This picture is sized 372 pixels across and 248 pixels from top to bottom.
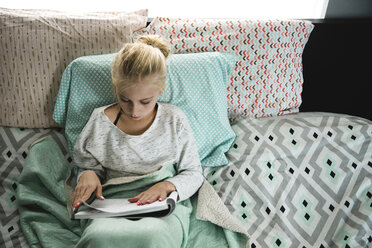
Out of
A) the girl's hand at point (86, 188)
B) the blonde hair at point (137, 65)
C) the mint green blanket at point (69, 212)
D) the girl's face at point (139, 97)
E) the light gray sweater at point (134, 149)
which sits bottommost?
the mint green blanket at point (69, 212)

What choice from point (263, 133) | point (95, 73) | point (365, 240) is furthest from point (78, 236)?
point (365, 240)

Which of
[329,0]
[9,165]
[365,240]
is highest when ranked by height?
[329,0]

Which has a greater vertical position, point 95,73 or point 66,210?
point 95,73

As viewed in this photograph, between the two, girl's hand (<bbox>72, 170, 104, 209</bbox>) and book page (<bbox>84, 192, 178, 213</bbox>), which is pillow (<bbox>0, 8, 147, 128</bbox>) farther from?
book page (<bbox>84, 192, 178, 213</bbox>)

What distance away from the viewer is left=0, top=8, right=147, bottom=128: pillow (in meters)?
1.21

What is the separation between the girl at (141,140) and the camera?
0.95 metres

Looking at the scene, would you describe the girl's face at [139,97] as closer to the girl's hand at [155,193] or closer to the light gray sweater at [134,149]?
the light gray sweater at [134,149]

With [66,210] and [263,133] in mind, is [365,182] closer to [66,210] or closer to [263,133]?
[263,133]

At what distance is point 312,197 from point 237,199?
0.99ft

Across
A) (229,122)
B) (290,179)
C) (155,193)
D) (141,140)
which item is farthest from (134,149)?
(290,179)

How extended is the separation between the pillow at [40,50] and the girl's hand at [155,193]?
1.84 ft

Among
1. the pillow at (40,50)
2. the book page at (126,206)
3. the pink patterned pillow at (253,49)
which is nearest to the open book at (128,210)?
the book page at (126,206)

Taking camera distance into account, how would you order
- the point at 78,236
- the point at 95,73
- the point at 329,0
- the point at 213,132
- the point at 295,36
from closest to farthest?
the point at 78,236 → the point at 95,73 → the point at 213,132 → the point at 295,36 → the point at 329,0

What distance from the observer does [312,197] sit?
1.23 meters
